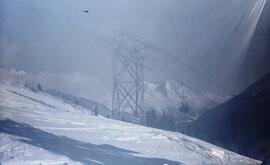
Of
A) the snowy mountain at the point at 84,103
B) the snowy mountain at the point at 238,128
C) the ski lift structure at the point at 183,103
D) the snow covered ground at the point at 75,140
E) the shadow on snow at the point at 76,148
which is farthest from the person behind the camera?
the snowy mountain at the point at 238,128

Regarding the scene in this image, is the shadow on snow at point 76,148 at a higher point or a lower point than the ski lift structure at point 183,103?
lower

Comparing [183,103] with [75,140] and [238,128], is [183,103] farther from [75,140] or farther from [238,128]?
[75,140]

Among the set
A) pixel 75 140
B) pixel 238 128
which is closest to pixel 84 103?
pixel 75 140

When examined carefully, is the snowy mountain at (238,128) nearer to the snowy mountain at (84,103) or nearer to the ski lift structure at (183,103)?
the ski lift structure at (183,103)

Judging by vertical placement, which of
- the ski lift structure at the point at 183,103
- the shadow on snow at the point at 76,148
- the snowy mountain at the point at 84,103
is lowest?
the shadow on snow at the point at 76,148

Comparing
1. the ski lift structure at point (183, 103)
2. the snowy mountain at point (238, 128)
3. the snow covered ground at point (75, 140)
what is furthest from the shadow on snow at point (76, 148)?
the snowy mountain at point (238, 128)

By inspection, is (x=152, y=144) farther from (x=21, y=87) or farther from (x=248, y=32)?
(x=248, y=32)

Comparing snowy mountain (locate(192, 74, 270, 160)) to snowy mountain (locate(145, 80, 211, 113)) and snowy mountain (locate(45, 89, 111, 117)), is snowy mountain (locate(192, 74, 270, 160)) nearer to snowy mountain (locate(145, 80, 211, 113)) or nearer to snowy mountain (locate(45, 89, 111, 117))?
snowy mountain (locate(145, 80, 211, 113))

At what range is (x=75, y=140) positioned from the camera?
4.10 meters

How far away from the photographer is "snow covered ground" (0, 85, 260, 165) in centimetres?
353

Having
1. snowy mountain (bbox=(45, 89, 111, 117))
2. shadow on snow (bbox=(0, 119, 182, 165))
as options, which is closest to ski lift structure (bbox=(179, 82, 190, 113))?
snowy mountain (bbox=(45, 89, 111, 117))

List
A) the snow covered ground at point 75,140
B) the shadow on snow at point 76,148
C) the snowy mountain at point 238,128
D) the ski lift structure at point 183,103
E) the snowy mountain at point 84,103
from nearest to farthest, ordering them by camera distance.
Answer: the snow covered ground at point 75,140 < the shadow on snow at point 76,148 < the snowy mountain at point 84,103 < the ski lift structure at point 183,103 < the snowy mountain at point 238,128

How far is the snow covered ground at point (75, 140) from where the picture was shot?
3.53 meters

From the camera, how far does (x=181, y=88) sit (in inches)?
234
